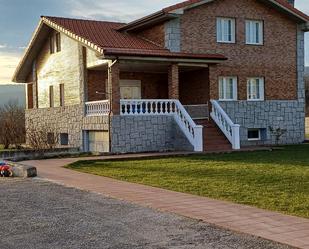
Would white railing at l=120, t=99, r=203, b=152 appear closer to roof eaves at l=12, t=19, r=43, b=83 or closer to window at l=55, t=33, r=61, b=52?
Answer: window at l=55, t=33, r=61, b=52

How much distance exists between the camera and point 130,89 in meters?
26.7

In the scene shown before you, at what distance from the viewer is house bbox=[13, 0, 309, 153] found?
21.7 metres

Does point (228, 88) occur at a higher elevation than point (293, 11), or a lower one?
lower

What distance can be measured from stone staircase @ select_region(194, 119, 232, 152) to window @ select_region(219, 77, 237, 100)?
6.12ft

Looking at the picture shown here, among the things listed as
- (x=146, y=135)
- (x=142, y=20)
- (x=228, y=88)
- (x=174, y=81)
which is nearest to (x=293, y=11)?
(x=228, y=88)

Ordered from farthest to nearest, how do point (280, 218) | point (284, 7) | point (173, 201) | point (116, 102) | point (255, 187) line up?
point (284, 7), point (116, 102), point (255, 187), point (173, 201), point (280, 218)

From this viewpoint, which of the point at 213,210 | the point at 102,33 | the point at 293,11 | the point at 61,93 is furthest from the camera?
the point at 61,93

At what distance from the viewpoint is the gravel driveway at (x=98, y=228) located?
6.73 m

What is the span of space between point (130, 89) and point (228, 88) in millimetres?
4845

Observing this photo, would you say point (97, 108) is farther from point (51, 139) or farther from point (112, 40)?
point (51, 139)

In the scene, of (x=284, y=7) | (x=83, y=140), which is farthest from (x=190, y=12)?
(x=83, y=140)

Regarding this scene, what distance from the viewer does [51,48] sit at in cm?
2886

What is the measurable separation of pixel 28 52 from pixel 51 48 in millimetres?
1969

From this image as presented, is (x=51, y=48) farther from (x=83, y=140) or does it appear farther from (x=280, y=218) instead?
(x=280, y=218)
